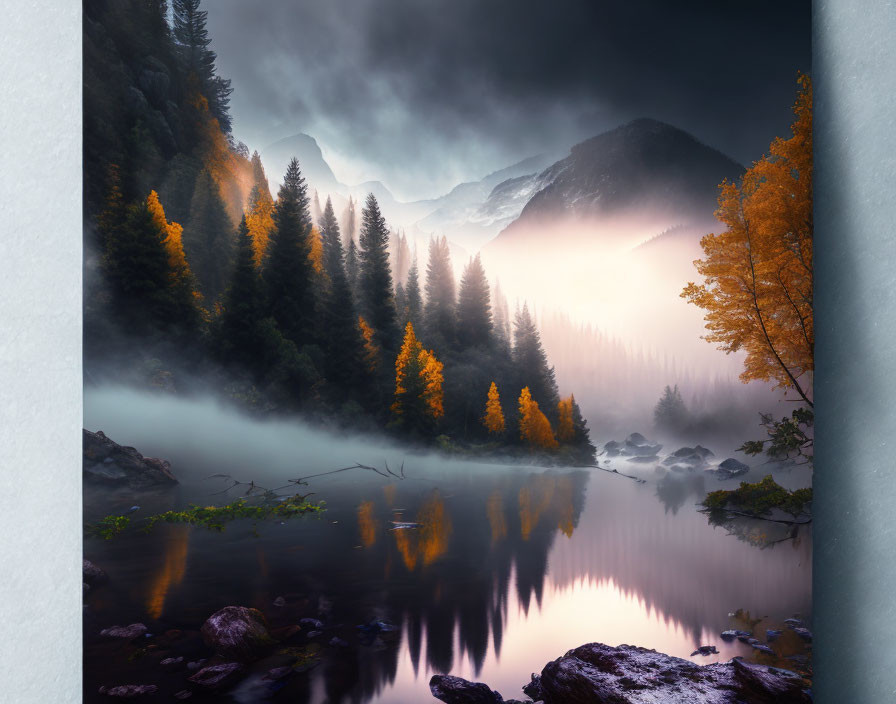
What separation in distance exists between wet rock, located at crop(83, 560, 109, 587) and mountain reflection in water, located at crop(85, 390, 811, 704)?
0.11 feet

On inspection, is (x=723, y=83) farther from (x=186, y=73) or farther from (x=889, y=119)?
(x=186, y=73)

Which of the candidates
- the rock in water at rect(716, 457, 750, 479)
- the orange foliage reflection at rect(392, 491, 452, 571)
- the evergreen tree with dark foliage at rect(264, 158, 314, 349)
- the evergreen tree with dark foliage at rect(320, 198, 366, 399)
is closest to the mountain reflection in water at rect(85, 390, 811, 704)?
the orange foliage reflection at rect(392, 491, 452, 571)

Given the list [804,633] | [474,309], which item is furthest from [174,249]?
[804,633]

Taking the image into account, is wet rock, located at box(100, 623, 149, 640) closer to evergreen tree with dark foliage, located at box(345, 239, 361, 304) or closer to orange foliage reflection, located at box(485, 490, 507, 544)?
orange foliage reflection, located at box(485, 490, 507, 544)

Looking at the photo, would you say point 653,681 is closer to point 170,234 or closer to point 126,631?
point 126,631

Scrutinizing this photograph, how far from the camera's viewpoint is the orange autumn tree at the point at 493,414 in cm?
299

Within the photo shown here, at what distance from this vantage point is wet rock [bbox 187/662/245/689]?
204 centimetres

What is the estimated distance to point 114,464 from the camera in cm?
243

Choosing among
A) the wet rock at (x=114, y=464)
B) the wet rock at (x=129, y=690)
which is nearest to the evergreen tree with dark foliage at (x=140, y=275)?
the wet rock at (x=114, y=464)

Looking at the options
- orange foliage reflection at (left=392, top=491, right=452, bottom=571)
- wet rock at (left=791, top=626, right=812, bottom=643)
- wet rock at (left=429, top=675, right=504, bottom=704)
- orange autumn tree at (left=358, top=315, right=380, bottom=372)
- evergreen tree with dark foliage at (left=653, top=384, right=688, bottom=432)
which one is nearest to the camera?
wet rock at (left=429, top=675, right=504, bottom=704)

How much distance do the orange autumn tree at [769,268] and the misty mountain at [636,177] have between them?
0.15 metres

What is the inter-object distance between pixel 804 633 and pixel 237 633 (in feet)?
7.91

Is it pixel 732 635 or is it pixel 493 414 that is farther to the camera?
pixel 493 414
